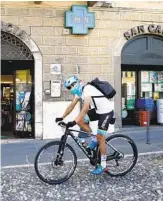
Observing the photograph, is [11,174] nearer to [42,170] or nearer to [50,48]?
[42,170]

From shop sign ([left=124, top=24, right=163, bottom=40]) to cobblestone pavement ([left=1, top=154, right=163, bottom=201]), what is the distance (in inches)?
215

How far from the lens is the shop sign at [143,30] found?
10.2m

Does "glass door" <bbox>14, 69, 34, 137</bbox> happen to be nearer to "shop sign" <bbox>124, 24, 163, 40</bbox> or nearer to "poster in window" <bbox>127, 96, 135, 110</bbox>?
"shop sign" <bbox>124, 24, 163, 40</bbox>

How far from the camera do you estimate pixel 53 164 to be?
5.07 metres

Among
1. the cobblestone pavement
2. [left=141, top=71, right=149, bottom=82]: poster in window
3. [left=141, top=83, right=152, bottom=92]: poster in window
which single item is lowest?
the cobblestone pavement

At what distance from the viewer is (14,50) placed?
948cm

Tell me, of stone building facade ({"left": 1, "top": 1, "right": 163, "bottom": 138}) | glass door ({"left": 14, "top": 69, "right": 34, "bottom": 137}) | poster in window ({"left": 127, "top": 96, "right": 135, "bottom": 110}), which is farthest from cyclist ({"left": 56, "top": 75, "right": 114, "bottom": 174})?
poster in window ({"left": 127, "top": 96, "right": 135, "bottom": 110})

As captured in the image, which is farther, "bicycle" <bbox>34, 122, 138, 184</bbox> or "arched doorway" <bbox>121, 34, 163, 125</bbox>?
"arched doorway" <bbox>121, 34, 163, 125</bbox>

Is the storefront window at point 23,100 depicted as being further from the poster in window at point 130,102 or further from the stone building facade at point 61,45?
the poster in window at point 130,102

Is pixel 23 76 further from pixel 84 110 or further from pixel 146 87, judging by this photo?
pixel 84 110

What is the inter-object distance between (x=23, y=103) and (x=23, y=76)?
83 centimetres

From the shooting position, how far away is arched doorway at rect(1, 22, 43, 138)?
9.41m

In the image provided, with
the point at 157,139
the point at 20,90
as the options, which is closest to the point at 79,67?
the point at 20,90

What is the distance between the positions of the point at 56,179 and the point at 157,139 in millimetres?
4646
